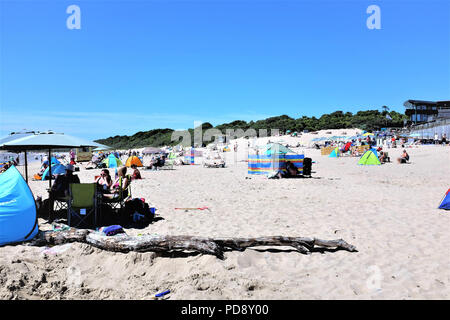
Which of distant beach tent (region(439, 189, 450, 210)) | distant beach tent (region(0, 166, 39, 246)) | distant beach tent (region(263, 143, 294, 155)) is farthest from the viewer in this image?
distant beach tent (region(263, 143, 294, 155))

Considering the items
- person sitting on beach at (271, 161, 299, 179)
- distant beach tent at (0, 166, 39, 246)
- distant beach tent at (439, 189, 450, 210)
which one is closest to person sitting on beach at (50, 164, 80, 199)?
distant beach tent at (0, 166, 39, 246)

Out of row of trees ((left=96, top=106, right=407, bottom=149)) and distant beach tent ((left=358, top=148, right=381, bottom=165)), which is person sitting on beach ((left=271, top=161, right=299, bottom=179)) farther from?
row of trees ((left=96, top=106, right=407, bottom=149))

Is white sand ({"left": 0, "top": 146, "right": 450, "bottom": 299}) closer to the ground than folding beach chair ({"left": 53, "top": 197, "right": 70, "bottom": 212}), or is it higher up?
closer to the ground

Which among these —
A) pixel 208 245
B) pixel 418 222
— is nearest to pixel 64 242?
pixel 208 245

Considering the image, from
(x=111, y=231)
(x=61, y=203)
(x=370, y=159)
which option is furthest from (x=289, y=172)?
(x=111, y=231)

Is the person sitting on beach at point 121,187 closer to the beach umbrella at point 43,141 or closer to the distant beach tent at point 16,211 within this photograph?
the beach umbrella at point 43,141

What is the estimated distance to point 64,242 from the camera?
460 centimetres

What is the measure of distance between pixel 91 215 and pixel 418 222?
643 centimetres

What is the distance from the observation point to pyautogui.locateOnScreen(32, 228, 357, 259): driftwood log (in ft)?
13.8

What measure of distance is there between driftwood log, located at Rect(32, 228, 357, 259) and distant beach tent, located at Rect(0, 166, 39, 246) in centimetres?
22

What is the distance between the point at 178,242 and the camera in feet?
13.8

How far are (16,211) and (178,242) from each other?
97.1 inches

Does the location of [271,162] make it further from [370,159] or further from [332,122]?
[332,122]
